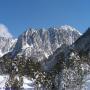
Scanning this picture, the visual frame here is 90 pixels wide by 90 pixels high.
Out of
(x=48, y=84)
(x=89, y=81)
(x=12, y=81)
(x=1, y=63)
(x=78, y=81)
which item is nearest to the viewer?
(x=78, y=81)

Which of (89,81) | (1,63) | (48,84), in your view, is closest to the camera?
(89,81)

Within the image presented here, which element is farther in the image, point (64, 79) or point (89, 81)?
point (89, 81)

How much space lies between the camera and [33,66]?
15888cm

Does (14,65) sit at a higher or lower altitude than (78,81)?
higher

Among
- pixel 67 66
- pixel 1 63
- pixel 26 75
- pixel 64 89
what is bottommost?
pixel 64 89

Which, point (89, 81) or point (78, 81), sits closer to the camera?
point (78, 81)

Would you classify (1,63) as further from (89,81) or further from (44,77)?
(89,81)

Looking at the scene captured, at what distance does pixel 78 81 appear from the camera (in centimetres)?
8131

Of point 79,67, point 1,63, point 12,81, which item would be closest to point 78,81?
point 79,67

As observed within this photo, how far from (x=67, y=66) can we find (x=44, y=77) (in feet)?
76.6

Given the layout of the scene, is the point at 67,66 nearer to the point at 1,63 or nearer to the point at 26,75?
the point at 26,75

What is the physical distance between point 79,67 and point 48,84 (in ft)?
74.6

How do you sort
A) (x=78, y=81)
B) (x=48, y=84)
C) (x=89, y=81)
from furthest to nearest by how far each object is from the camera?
(x=48, y=84) < (x=89, y=81) < (x=78, y=81)

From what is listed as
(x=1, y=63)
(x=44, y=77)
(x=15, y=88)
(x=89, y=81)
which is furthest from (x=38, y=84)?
(x=1, y=63)
